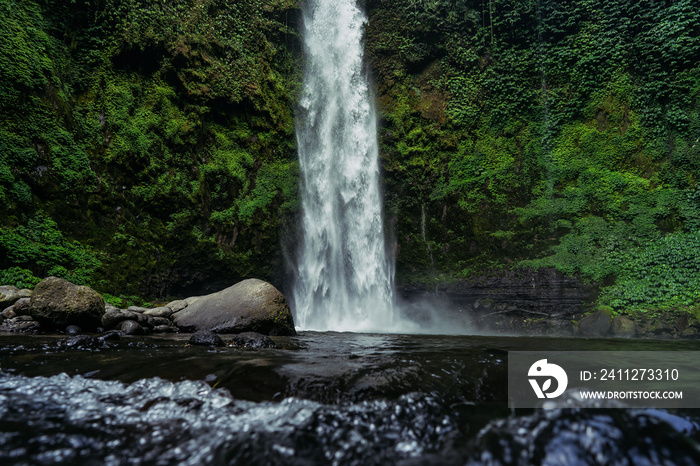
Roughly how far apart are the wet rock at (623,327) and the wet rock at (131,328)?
1212 centimetres

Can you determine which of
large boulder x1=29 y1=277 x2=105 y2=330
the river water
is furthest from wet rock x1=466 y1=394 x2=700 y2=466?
large boulder x1=29 y1=277 x2=105 y2=330

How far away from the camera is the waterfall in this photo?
1269 centimetres

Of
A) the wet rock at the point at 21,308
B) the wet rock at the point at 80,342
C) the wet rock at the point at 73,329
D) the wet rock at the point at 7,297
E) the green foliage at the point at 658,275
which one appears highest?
the green foliage at the point at 658,275

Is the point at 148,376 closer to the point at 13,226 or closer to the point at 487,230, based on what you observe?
the point at 13,226

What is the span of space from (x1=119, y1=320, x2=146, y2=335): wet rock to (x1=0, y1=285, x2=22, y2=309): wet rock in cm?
222

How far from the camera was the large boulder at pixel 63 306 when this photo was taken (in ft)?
19.2

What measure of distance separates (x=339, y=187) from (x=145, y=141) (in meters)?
6.56

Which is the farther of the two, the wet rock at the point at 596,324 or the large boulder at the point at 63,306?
the wet rock at the point at 596,324

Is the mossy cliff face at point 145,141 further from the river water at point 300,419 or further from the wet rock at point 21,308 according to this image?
the river water at point 300,419

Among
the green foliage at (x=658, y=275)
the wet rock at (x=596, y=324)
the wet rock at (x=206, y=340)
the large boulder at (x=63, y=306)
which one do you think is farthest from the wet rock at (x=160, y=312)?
the green foliage at (x=658, y=275)

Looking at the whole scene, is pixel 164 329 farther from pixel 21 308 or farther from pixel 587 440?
pixel 587 440

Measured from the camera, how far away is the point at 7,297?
22.0ft

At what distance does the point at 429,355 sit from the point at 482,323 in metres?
9.19

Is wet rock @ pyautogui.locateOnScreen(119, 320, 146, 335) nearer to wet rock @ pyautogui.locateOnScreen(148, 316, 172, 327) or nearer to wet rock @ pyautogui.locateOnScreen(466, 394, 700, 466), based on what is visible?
wet rock @ pyautogui.locateOnScreen(148, 316, 172, 327)
